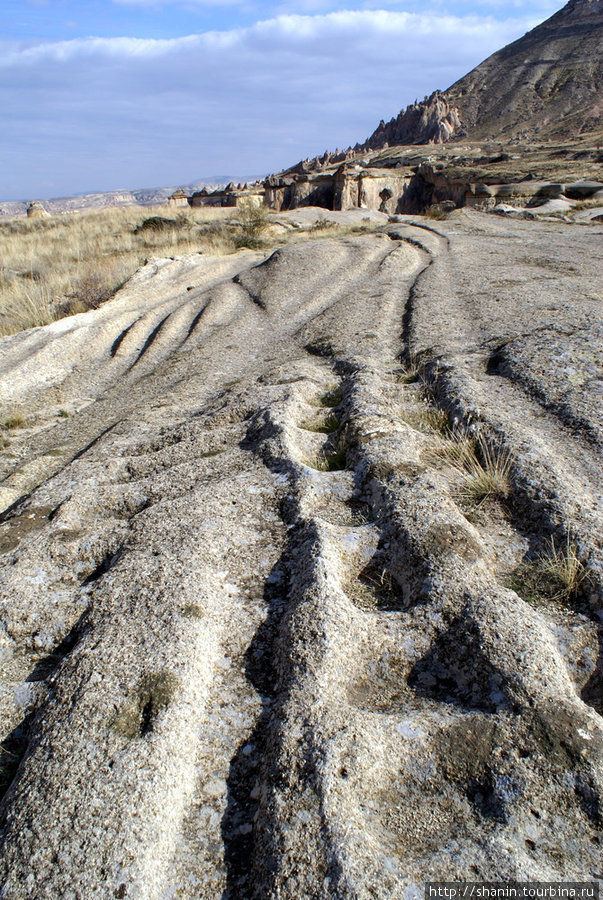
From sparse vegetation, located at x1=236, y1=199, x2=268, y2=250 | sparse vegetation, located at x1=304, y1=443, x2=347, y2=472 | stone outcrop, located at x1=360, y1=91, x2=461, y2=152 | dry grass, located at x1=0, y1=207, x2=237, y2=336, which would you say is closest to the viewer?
sparse vegetation, located at x1=304, y1=443, x2=347, y2=472

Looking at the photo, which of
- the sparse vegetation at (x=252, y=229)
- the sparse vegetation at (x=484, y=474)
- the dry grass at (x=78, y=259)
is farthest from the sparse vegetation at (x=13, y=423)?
the sparse vegetation at (x=252, y=229)

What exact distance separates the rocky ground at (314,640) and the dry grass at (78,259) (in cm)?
567

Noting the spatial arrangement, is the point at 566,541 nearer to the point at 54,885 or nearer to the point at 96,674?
the point at 96,674

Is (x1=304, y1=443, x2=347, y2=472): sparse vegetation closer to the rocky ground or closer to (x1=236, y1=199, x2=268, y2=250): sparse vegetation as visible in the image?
the rocky ground

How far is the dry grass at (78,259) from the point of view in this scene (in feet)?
31.9

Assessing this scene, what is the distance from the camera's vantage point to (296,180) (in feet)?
97.4

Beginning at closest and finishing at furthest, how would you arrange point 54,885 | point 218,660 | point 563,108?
point 54,885 < point 218,660 < point 563,108

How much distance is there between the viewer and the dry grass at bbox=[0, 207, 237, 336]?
9.73 m

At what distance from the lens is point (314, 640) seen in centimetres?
202

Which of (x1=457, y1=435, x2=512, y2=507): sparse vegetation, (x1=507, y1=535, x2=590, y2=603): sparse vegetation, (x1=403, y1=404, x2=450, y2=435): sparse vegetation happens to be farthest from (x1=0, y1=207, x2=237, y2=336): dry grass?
(x1=507, y1=535, x2=590, y2=603): sparse vegetation

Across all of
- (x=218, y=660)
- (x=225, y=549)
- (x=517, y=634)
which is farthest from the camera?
(x=225, y=549)

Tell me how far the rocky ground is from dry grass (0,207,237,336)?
5.67 m

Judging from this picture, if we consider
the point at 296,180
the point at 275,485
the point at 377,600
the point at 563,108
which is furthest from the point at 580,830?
the point at 563,108

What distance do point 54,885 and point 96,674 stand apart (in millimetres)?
636
